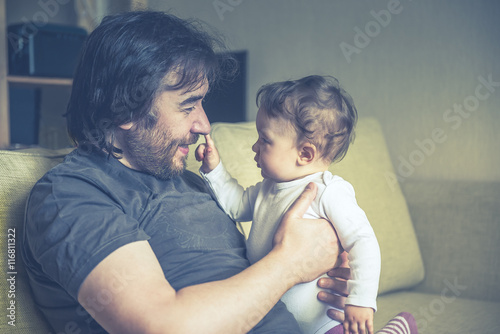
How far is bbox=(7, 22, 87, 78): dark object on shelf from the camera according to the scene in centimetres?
231

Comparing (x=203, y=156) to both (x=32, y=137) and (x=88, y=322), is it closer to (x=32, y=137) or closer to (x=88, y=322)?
(x=88, y=322)

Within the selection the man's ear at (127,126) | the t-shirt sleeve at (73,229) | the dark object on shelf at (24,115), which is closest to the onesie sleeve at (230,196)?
the man's ear at (127,126)

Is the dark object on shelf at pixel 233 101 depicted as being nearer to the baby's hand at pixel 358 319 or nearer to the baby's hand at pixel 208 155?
the baby's hand at pixel 208 155

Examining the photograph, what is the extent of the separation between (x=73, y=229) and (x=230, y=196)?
469 millimetres

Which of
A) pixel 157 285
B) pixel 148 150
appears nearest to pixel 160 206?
pixel 148 150

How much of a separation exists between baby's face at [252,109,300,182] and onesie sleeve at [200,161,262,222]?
0.41ft

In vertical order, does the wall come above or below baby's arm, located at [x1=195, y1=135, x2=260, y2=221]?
above

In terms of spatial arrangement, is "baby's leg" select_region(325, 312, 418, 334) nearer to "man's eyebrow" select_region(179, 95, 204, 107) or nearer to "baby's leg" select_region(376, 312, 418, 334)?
"baby's leg" select_region(376, 312, 418, 334)

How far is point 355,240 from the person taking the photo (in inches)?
38.4

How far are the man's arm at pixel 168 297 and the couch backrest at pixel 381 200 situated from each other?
64 centimetres

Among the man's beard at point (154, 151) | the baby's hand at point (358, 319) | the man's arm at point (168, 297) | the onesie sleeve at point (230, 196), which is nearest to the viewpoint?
the man's arm at point (168, 297)

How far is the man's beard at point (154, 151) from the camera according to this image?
1041 mm

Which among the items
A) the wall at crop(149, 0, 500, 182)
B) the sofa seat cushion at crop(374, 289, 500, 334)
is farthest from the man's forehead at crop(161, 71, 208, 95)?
the wall at crop(149, 0, 500, 182)

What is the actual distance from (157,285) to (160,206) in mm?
237
